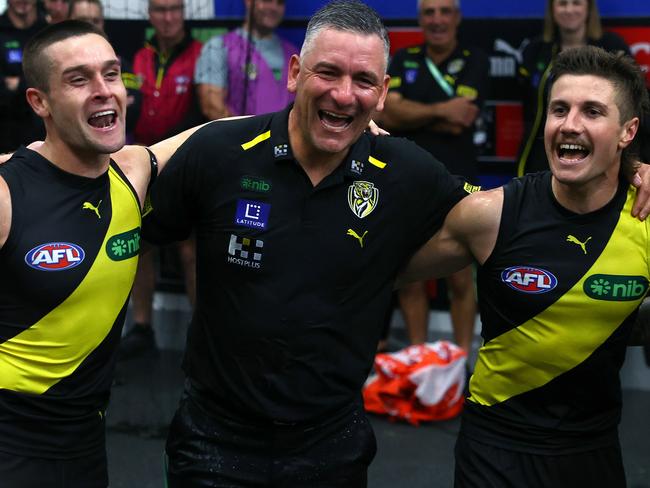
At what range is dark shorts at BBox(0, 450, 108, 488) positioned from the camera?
3439 mm

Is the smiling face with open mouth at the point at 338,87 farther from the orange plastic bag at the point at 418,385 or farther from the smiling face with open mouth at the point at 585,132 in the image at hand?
the orange plastic bag at the point at 418,385

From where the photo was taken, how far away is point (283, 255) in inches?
138

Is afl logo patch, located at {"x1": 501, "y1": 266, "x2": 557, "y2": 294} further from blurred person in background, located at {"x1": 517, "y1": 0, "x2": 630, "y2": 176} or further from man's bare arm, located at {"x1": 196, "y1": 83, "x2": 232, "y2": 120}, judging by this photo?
man's bare arm, located at {"x1": 196, "y1": 83, "x2": 232, "y2": 120}

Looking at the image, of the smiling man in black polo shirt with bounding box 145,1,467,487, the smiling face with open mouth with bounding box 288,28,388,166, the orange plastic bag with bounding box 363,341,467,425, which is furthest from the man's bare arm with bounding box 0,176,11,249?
the orange plastic bag with bounding box 363,341,467,425

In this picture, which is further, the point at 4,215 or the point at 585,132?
the point at 585,132

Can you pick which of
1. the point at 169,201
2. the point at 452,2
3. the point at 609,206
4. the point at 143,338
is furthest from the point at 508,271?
the point at 143,338

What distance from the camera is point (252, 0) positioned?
22.9ft

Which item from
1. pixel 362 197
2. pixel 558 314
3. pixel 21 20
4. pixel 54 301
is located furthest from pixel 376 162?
pixel 21 20

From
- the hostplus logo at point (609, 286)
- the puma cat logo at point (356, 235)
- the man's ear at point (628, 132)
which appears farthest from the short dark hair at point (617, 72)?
the puma cat logo at point (356, 235)

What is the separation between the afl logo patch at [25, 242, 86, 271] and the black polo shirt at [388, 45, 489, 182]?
3587 mm

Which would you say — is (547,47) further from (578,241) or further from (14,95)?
(14,95)

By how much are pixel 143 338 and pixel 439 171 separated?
4.17 m

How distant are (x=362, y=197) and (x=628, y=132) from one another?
91 centimetres

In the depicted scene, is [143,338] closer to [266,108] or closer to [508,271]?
[266,108]
